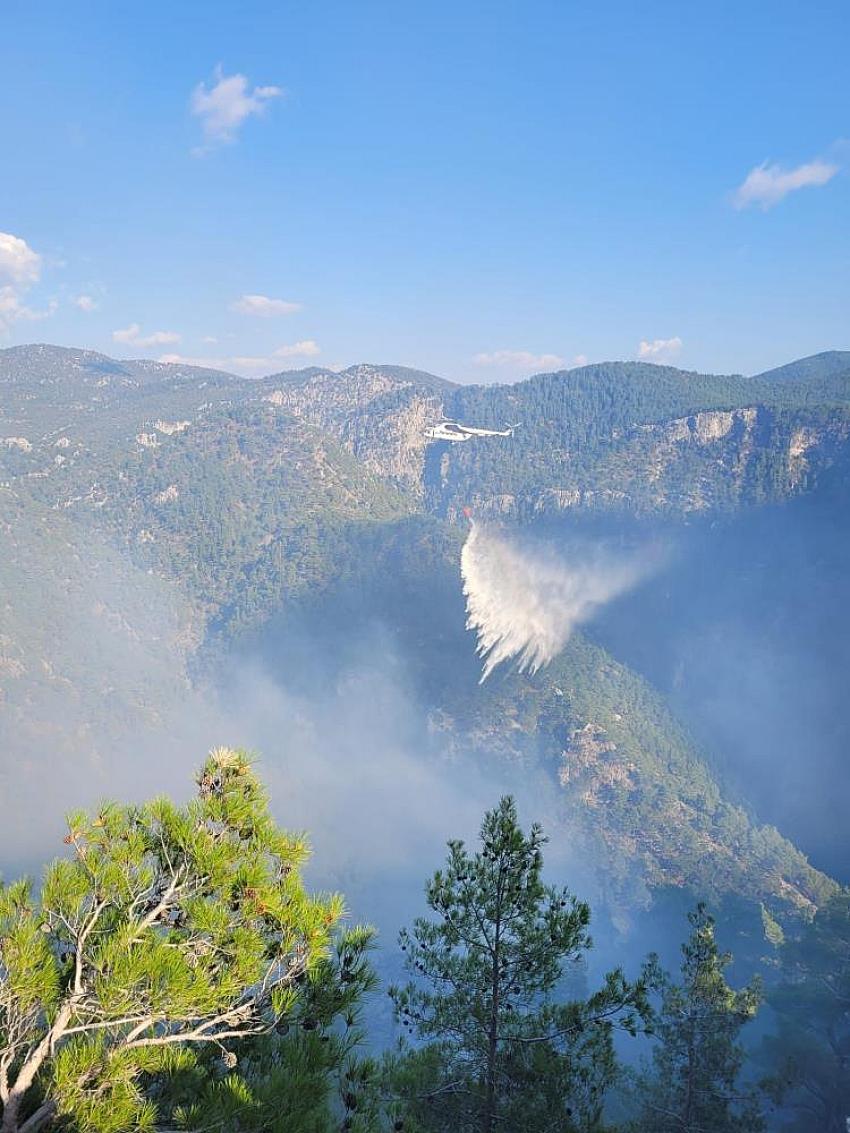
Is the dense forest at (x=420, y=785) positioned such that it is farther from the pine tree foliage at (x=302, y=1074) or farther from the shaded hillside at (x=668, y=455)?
the shaded hillside at (x=668, y=455)

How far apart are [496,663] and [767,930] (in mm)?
54627

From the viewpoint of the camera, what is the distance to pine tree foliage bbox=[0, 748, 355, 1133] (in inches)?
185

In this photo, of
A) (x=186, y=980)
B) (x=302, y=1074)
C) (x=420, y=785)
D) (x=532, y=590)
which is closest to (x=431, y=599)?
(x=532, y=590)

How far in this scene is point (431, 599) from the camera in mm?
114312

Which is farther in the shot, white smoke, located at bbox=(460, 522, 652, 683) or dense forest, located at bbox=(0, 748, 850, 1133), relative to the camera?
white smoke, located at bbox=(460, 522, 652, 683)

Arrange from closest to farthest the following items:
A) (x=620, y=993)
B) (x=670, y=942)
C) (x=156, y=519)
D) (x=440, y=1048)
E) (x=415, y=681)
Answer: (x=620, y=993), (x=440, y=1048), (x=670, y=942), (x=415, y=681), (x=156, y=519)

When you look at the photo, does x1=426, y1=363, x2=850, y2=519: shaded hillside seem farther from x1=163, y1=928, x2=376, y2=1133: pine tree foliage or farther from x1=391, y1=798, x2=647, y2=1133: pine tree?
x1=163, y1=928, x2=376, y2=1133: pine tree foliage

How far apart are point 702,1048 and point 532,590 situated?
9600 centimetres

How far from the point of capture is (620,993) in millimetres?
9641

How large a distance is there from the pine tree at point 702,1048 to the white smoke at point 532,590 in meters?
80.3

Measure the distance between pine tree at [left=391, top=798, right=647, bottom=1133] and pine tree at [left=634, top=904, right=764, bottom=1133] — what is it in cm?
989

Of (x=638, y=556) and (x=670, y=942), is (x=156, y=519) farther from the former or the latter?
(x=670, y=942)

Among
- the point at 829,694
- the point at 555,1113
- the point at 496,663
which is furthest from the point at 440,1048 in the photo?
the point at 829,694

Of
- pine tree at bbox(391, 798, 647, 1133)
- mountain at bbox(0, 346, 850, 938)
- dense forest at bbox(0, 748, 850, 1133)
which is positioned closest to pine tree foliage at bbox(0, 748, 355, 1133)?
dense forest at bbox(0, 748, 850, 1133)
